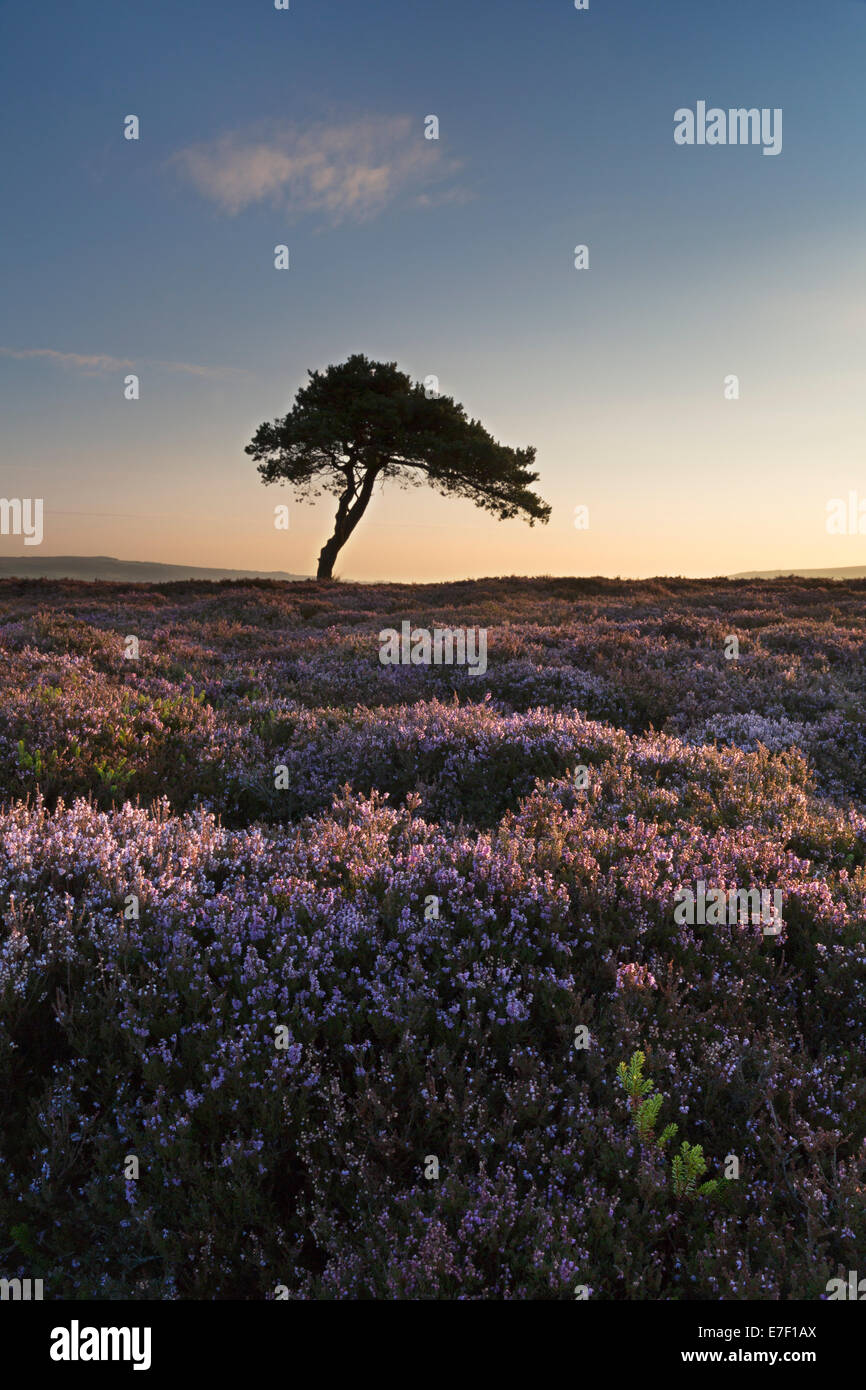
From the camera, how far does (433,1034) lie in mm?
3445

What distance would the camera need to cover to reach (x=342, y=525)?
40156 millimetres

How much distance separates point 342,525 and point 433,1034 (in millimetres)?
38469

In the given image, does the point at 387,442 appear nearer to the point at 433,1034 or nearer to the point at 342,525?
the point at 342,525

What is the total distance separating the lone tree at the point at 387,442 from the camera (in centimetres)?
3531

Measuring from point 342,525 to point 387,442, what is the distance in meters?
5.41

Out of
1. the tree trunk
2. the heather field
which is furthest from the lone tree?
the heather field

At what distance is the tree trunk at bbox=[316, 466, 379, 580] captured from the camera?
39.3 metres

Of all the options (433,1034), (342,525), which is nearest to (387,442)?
(342,525)

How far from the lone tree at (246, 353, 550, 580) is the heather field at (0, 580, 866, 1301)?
30956mm

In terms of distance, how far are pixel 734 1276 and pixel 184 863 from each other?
335 cm

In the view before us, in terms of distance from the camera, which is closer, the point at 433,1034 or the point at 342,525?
the point at 433,1034

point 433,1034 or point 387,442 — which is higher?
point 387,442

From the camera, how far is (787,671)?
37.2ft
